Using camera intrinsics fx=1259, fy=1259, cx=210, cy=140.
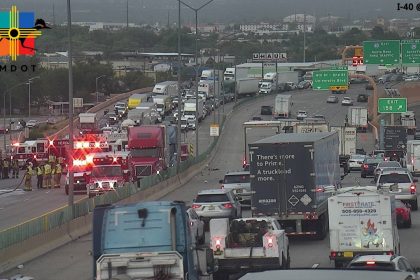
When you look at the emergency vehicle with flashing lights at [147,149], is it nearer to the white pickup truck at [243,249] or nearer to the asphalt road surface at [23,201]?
the asphalt road surface at [23,201]

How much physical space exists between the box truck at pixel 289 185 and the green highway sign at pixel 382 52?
49004 millimetres

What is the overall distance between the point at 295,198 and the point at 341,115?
8945 cm

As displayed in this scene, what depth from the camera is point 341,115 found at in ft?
397

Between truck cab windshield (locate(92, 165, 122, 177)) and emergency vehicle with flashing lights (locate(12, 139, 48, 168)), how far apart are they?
19.5 metres

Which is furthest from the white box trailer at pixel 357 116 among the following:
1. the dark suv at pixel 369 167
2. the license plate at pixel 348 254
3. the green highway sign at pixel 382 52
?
the license plate at pixel 348 254

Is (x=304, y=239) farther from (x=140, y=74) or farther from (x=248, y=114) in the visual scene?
(x=140, y=74)

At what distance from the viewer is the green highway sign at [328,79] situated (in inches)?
3374

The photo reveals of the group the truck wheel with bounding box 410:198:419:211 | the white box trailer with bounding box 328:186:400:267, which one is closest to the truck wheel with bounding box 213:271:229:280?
the white box trailer with bounding box 328:186:400:267

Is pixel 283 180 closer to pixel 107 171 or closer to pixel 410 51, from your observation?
pixel 107 171

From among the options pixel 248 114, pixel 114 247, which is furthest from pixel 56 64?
pixel 114 247

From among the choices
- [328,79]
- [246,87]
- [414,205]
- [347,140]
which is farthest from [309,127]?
[246,87]

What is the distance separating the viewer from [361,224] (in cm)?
2698

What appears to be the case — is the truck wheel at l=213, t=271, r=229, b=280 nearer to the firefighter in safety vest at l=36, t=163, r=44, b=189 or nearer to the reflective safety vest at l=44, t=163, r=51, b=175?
the reflective safety vest at l=44, t=163, r=51, b=175

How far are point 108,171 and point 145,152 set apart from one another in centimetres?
764
